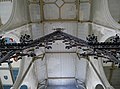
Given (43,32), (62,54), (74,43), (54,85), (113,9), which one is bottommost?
(54,85)

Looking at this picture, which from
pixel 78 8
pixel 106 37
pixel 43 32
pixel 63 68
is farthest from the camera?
pixel 63 68

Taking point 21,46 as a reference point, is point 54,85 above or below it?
below

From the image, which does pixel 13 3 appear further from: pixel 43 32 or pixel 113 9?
pixel 113 9

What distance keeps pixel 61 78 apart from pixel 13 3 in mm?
6217

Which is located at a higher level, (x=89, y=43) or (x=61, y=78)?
(x=89, y=43)

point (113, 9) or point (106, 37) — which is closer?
point (106, 37)

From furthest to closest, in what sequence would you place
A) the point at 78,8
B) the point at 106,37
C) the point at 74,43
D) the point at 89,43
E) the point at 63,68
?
the point at 63,68
the point at 78,8
the point at 106,37
the point at 74,43
the point at 89,43

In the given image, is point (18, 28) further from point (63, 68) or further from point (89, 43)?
point (89, 43)

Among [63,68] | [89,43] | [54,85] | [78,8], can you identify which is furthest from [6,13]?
[89,43]

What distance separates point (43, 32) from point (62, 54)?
1943 millimetres

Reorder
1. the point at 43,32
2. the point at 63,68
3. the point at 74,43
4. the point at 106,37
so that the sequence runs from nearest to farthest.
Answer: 1. the point at 74,43
2. the point at 106,37
3. the point at 43,32
4. the point at 63,68

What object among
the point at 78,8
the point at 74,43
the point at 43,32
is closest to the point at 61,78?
the point at 43,32

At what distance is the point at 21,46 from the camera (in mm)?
3234

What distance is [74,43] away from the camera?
3979mm
